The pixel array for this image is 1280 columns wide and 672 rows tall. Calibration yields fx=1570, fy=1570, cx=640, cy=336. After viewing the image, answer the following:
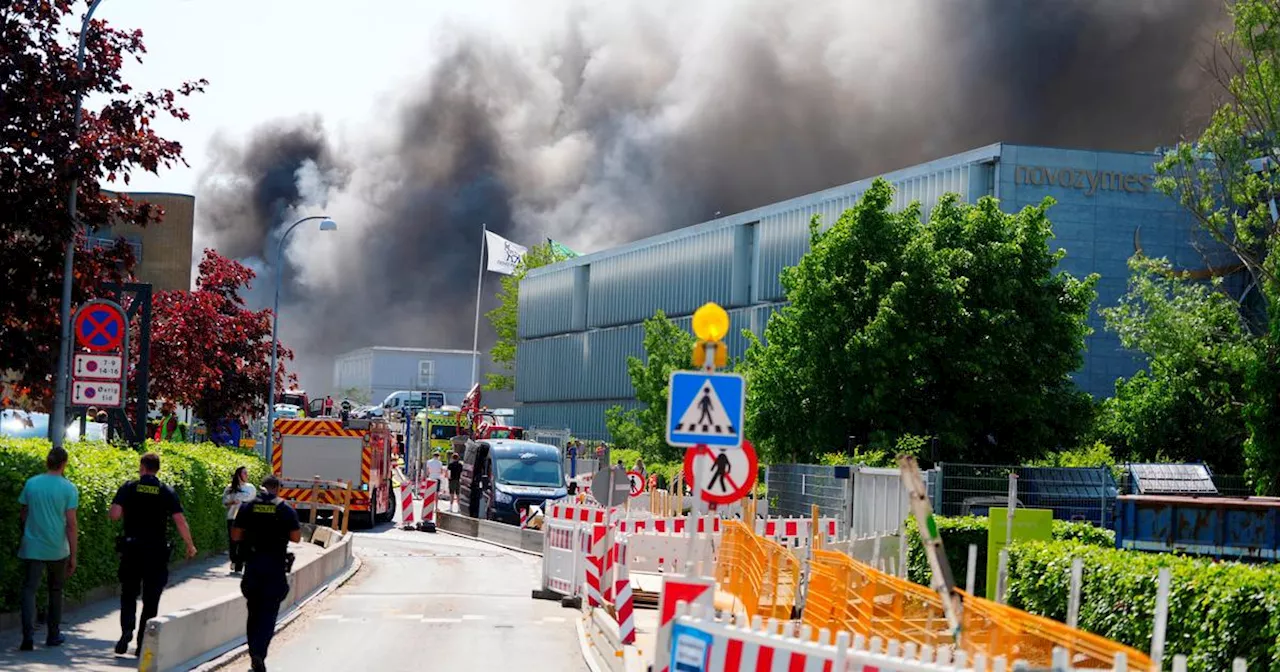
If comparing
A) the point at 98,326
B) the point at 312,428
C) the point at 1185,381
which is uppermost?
the point at 1185,381

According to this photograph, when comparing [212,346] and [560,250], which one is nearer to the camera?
[212,346]

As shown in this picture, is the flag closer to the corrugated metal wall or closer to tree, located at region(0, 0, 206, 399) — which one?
the corrugated metal wall

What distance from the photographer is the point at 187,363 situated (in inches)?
1289

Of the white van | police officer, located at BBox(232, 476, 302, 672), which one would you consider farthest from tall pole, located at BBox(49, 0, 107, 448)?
the white van

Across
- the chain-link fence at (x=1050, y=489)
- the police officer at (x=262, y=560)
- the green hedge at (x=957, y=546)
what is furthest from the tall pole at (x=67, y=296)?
the chain-link fence at (x=1050, y=489)

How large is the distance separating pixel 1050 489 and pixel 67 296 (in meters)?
19.2

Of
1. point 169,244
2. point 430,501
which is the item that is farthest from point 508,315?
point 430,501

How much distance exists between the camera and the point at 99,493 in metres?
16.0

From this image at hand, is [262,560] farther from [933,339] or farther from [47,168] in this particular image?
[933,339]

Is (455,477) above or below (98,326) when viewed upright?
below

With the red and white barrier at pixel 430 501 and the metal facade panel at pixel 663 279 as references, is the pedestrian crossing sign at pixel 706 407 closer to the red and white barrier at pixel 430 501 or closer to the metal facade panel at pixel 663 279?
the red and white barrier at pixel 430 501

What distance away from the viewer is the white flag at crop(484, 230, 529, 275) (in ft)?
313

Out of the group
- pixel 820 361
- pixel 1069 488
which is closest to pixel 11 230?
pixel 1069 488

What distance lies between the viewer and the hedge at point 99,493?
1380 cm
